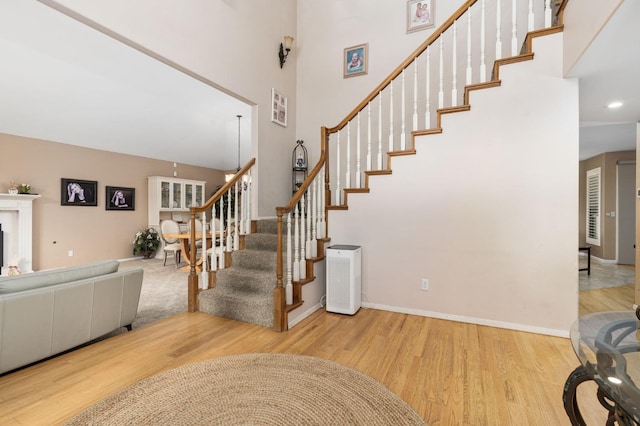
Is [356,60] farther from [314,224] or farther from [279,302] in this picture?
[279,302]

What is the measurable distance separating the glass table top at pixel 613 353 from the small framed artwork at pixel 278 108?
403 centimetres

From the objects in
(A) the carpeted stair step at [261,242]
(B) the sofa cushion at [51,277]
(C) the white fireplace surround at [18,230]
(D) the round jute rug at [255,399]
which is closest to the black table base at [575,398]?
(D) the round jute rug at [255,399]

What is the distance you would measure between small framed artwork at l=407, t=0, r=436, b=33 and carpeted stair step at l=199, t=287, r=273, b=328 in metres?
4.16

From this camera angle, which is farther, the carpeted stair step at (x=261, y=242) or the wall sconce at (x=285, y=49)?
the wall sconce at (x=285, y=49)

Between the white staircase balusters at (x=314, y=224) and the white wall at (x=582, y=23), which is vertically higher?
the white wall at (x=582, y=23)

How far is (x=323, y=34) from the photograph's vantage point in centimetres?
465

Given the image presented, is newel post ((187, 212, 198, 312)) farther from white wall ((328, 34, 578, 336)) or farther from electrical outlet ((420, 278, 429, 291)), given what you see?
electrical outlet ((420, 278, 429, 291))

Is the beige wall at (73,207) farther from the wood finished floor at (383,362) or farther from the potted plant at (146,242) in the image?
the wood finished floor at (383,362)

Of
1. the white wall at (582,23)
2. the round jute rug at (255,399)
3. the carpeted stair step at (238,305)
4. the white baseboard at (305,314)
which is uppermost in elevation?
the white wall at (582,23)

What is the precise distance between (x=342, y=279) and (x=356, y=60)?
11.2ft

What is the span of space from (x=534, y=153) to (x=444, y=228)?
1.05m

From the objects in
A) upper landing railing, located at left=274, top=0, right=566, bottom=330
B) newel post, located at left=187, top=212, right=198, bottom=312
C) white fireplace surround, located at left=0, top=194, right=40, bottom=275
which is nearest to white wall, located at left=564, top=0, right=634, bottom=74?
upper landing railing, located at left=274, top=0, right=566, bottom=330

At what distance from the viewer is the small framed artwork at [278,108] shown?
14.0ft

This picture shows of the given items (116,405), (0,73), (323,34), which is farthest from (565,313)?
(0,73)
